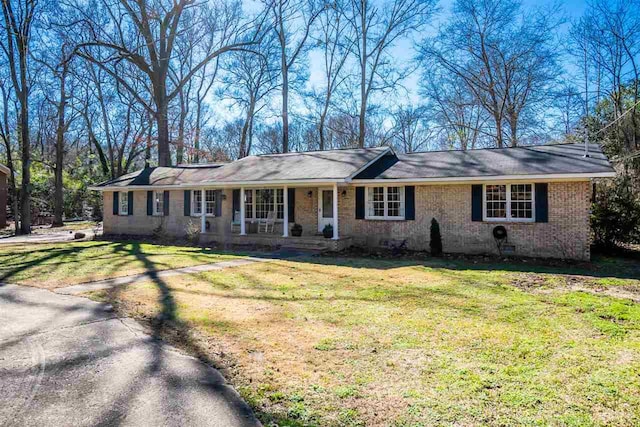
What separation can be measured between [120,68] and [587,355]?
105 ft

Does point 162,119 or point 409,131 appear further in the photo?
point 409,131

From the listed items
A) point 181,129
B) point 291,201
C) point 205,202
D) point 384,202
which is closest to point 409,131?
point 181,129

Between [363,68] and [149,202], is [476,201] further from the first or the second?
[363,68]

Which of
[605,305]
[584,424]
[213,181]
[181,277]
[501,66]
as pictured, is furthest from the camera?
[501,66]

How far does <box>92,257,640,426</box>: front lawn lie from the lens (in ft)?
11.1

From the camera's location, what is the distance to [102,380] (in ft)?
12.8

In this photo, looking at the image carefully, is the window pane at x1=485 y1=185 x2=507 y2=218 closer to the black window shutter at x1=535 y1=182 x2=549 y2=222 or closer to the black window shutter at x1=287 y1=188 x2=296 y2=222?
the black window shutter at x1=535 y1=182 x2=549 y2=222

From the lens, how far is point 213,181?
55.0 ft

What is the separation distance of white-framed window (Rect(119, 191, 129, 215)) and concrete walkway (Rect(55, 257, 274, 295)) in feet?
38.5

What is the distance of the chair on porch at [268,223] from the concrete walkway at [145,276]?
4.42 metres

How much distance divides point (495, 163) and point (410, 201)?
2.98m

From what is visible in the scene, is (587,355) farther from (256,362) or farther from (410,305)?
(256,362)

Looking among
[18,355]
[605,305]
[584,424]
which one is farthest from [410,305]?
[18,355]

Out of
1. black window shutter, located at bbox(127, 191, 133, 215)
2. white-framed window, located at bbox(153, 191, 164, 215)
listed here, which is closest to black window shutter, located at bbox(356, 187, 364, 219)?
white-framed window, located at bbox(153, 191, 164, 215)
